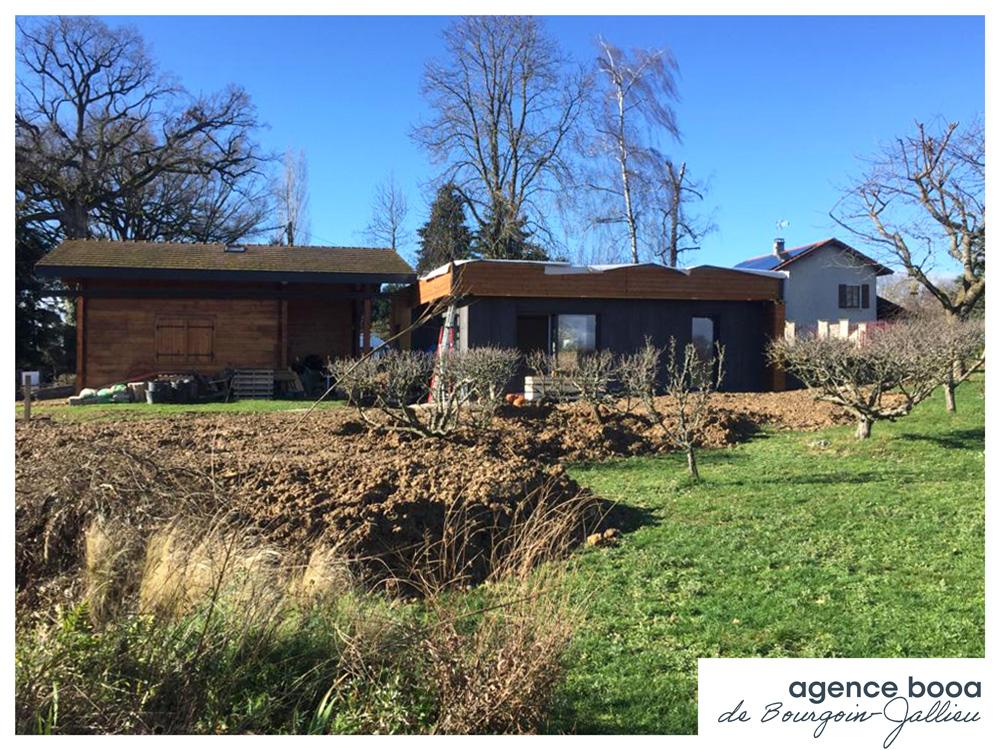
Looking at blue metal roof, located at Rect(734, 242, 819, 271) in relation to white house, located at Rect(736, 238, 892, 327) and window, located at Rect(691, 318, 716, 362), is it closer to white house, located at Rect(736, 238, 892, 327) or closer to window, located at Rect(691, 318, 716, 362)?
white house, located at Rect(736, 238, 892, 327)

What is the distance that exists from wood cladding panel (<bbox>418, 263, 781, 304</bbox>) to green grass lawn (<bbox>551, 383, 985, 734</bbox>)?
26.4 feet

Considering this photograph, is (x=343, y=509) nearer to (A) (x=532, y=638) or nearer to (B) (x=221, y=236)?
(A) (x=532, y=638)

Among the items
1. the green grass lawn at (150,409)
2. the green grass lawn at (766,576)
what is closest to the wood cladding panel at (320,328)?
the green grass lawn at (150,409)

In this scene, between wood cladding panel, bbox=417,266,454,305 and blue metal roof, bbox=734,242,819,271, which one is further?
blue metal roof, bbox=734,242,819,271

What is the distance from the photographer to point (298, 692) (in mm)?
3188

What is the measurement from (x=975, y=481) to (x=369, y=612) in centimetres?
727

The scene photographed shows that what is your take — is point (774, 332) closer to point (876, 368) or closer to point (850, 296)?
point (876, 368)

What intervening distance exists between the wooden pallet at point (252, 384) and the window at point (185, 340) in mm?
→ 1163

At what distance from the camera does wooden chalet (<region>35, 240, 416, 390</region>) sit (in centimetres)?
1827

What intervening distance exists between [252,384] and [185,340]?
2053 mm

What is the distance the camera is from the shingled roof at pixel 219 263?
17.7 metres

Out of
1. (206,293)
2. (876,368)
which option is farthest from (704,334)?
(206,293)

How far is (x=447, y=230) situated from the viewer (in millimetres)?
27969

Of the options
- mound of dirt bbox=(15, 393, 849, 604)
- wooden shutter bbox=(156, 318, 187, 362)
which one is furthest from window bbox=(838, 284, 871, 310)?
wooden shutter bbox=(156, 318, 187, 362)
